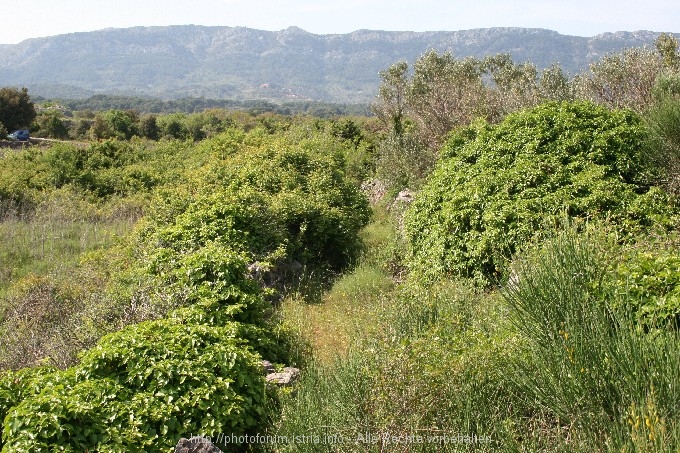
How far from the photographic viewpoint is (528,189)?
7746 millimetres

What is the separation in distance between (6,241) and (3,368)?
24.1 feet

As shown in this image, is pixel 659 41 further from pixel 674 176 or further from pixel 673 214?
pixel 673 214

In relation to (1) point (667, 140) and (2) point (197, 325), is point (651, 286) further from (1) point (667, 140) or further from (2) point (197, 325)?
(1) point (667, 140)

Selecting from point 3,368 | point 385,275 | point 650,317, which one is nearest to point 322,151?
point 385,275

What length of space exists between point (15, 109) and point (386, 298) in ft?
128

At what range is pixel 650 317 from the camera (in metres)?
3.77

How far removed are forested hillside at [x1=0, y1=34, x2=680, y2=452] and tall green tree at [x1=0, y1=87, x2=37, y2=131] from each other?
25274 millimetres

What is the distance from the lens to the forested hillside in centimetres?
340

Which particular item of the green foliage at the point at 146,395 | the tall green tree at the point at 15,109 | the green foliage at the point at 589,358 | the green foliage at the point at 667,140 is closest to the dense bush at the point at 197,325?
the green foliage at the point at 146,395

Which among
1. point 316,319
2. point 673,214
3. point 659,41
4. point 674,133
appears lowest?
point 316,319

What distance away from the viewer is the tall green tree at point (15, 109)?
3644cm

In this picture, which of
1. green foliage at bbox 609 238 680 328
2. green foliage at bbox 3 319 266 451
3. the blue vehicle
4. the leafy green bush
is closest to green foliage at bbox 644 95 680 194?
the leafy green bush

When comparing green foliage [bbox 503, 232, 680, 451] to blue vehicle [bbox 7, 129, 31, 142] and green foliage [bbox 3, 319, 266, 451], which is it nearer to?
green foliage [bbox 3, 319, 266, 451]

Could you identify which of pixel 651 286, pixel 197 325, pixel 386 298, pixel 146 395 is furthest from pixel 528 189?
pixel 146 395
